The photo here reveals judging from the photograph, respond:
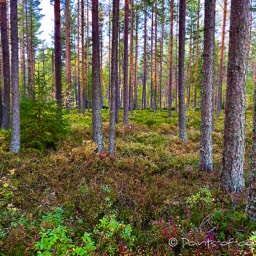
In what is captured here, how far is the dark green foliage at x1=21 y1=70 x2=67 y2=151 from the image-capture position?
8.48 meters

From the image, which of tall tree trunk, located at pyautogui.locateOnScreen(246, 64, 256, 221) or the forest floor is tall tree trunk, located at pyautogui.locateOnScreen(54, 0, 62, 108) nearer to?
the forest floor

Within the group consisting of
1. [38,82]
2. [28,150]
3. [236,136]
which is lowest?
[28,150]

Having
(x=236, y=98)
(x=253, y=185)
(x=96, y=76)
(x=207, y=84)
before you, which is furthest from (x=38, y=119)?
(x=253, y=185)

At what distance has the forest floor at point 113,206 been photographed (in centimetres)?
326

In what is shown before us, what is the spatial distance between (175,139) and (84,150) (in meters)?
5.58

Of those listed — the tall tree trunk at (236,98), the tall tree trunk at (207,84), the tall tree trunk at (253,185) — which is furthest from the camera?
the tall tree trunk at (207,84)

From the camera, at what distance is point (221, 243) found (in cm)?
329

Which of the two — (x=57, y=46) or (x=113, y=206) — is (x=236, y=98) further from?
(x=57, y=46)

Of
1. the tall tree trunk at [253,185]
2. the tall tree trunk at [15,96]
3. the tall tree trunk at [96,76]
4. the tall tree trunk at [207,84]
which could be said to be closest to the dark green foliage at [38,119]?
the tall tree trunk at [15,96]

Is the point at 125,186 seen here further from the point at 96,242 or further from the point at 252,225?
the point at 252,225

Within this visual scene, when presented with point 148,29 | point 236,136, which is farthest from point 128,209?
point 148,29

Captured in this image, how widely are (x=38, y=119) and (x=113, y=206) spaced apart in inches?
215

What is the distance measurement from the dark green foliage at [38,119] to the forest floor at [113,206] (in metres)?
0.54

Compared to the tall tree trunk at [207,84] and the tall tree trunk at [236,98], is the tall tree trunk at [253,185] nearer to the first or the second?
the tall tree trunk at [236,98]
